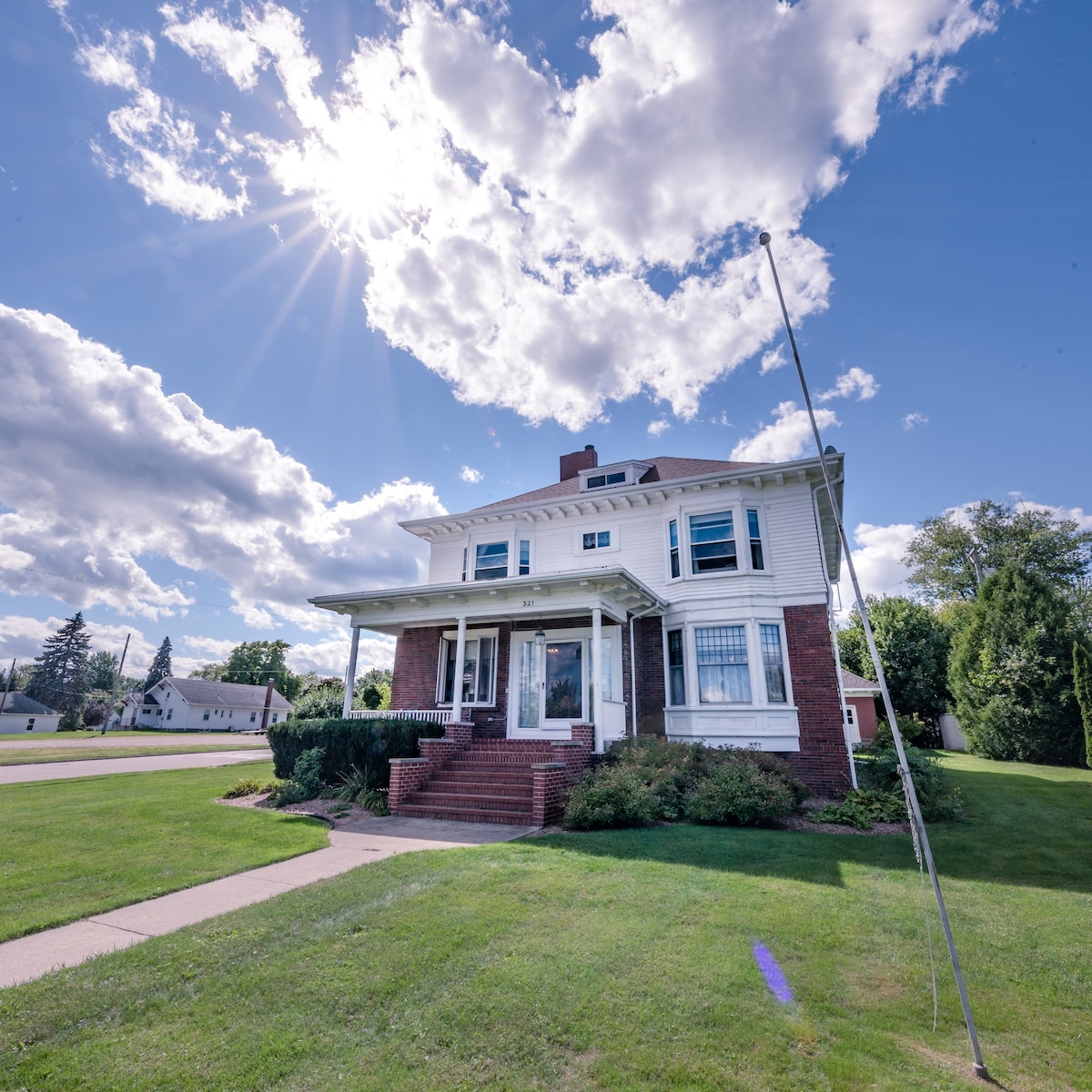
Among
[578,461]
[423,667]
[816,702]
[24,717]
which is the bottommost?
[24,717]

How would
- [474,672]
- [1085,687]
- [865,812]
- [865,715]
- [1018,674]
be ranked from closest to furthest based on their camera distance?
1. [865,812]
2. [474,672]
3. [1085,687]
4. [1018,674]
5. [865,715]

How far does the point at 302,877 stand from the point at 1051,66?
14684 mm

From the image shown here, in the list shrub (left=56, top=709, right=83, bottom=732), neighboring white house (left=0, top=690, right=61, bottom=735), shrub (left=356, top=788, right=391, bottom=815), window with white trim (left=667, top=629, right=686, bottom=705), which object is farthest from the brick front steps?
shrub (left=56, top=709, right=83, bottom=732)

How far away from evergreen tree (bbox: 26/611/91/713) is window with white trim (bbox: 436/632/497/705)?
92805 mm

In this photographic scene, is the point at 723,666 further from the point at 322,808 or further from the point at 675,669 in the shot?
the point at 322,808

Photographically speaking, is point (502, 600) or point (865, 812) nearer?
point (865, 812)

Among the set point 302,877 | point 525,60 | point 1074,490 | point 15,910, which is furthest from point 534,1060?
point 1074,490

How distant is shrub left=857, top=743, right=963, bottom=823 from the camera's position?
941 centimetres

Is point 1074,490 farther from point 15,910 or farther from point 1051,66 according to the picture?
point 15,910

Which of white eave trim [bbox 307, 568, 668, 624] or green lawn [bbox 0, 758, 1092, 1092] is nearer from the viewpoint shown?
A: green lawn [bbox 0, 758, 1092, 1092]

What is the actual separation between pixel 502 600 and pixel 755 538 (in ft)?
20.2

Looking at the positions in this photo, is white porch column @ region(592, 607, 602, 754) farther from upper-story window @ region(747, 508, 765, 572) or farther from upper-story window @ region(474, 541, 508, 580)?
upper-story window @ region(474, 541, 508, 580)

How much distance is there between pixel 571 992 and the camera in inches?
135

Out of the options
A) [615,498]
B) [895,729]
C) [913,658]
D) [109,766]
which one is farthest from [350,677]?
[913,658]
